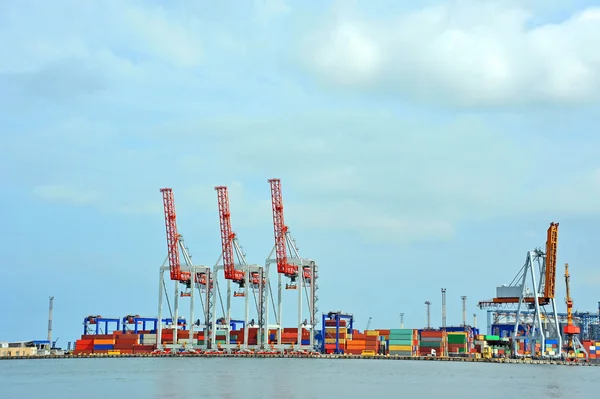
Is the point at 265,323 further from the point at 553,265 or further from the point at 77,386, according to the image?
the point at 77,386

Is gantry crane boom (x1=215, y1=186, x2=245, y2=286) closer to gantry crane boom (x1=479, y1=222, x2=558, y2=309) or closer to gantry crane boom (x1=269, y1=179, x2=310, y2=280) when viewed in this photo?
gantry crane boom (x1=269, y1=179, x2=310, y2=280)

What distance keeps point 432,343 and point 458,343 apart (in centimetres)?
534

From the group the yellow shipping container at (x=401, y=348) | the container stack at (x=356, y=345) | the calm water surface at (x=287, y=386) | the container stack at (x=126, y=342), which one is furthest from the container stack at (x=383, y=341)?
the calm water surface at (x=287, y=386)

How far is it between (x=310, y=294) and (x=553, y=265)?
33.0m

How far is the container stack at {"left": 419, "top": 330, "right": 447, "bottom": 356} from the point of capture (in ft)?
415

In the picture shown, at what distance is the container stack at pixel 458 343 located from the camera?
129750 millimetres

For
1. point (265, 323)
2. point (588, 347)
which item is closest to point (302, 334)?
point (265, 323)

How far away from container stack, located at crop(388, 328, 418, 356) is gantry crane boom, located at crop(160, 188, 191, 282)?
32.8m

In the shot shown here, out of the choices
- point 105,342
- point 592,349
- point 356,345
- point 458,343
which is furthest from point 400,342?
point 105,342

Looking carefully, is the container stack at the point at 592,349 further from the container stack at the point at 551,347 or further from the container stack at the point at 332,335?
the container stack at the point at 332,335

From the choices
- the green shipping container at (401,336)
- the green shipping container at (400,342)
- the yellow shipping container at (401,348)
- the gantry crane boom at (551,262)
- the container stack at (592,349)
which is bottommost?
the container stack at (592,349)

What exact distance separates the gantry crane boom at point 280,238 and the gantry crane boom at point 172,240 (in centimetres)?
1646

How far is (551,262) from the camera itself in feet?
351

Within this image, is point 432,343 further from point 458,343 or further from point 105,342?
point 105,342
